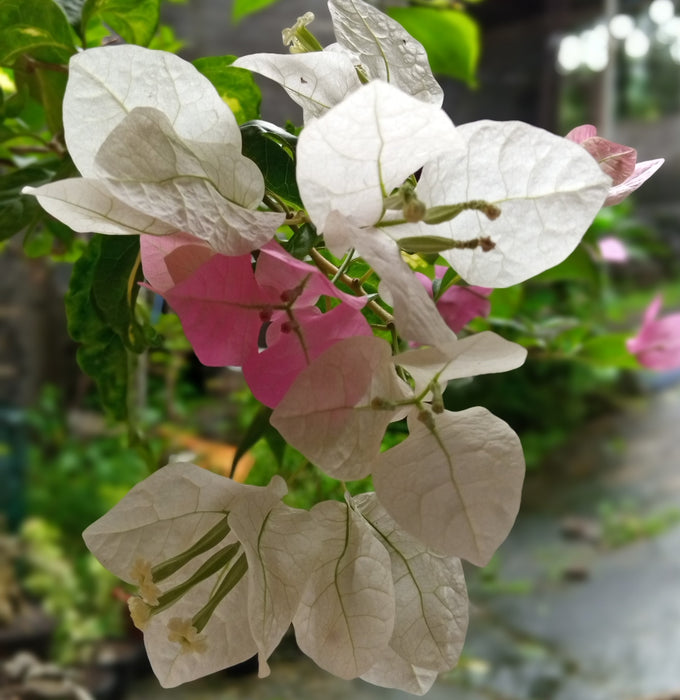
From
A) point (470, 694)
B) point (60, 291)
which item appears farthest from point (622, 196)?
point (60, 291)

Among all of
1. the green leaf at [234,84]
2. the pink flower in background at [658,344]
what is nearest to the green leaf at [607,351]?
the pink flower in background at [658,344]

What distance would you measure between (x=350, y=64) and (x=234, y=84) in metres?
0.09

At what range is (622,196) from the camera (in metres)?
0.18

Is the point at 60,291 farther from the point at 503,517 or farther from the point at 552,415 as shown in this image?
the point at 503,517

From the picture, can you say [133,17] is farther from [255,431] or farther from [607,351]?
[607,351]

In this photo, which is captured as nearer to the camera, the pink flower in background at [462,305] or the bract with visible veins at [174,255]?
the bract with visible veins at [174,255]

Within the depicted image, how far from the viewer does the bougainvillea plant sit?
16 centimetres

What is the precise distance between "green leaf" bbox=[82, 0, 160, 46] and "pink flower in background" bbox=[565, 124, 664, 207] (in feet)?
0.59

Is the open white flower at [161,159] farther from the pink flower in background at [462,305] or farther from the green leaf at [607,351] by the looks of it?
the green leaf at [607,351]

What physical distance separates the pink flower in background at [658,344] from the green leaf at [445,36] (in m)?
0.22

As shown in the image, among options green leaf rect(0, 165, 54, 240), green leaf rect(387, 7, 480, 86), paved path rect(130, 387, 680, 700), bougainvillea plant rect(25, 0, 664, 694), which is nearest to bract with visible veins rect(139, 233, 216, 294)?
bougainvillea plant rect(25, 0, 664, 694)

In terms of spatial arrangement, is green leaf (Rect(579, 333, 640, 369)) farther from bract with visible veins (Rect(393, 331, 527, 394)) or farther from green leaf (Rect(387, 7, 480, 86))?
bract with visible veins (Rect(393, 331, 527, 394))

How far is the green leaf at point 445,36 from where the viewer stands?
1.75 ft

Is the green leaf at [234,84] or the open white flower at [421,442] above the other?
the green leaf at [234,84]
